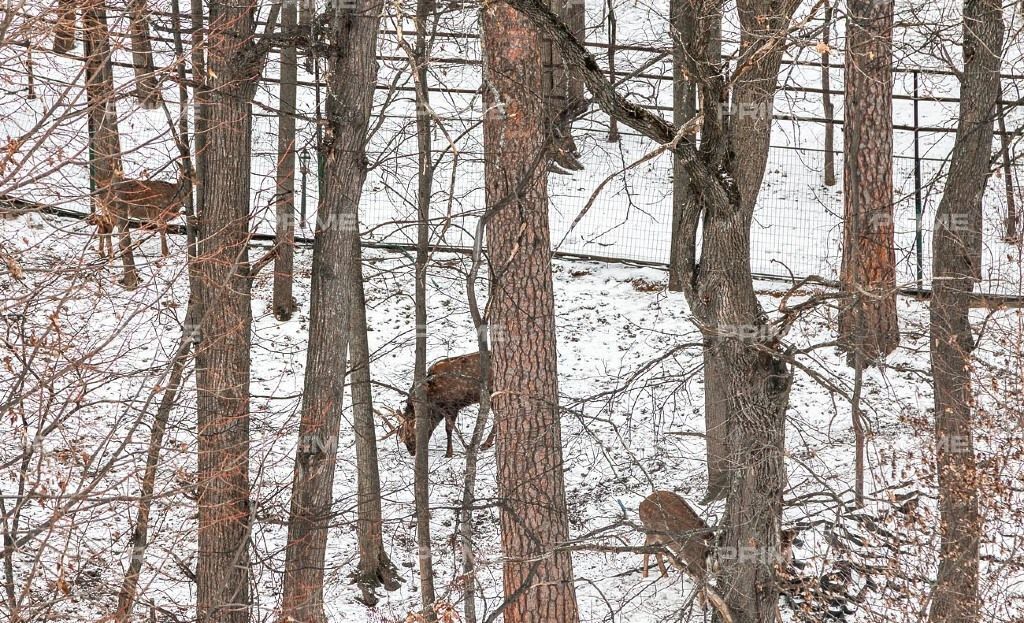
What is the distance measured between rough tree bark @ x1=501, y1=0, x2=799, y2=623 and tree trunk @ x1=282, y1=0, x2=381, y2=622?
2.65 meters

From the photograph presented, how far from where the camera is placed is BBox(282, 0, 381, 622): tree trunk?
8.95 meters

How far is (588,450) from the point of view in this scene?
12633 mm

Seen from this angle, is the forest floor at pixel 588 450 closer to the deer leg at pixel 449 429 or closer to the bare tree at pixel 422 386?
the deer leg at pixel 449 429

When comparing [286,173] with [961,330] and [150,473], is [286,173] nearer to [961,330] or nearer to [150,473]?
[150,473]

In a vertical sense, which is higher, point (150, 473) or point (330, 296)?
point (330, 296)

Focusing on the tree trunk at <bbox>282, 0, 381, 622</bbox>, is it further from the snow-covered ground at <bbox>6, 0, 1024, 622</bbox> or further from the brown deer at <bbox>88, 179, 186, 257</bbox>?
the brown deer at <bbox>88, 179, 186, 257</bbox>

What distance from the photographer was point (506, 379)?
28.8ft

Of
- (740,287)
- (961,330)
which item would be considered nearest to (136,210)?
(740,287)

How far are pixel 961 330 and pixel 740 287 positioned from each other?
130 inches

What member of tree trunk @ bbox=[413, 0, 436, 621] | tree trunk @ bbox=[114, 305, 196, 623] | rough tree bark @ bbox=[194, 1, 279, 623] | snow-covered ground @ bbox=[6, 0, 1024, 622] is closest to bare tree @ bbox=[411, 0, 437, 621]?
tree trunk @ bbox=[413, 0, 436, 621]

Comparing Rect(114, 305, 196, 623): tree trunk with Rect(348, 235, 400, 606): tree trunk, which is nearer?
Rect(114, 305, 196, 623): tree trunk

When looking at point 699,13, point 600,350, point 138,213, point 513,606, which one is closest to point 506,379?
point 513,606

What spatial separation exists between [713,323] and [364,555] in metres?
5.07

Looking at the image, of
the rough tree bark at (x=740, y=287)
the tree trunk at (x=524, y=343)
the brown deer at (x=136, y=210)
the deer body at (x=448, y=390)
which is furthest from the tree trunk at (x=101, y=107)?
the deer body at (x=448, y=390)
